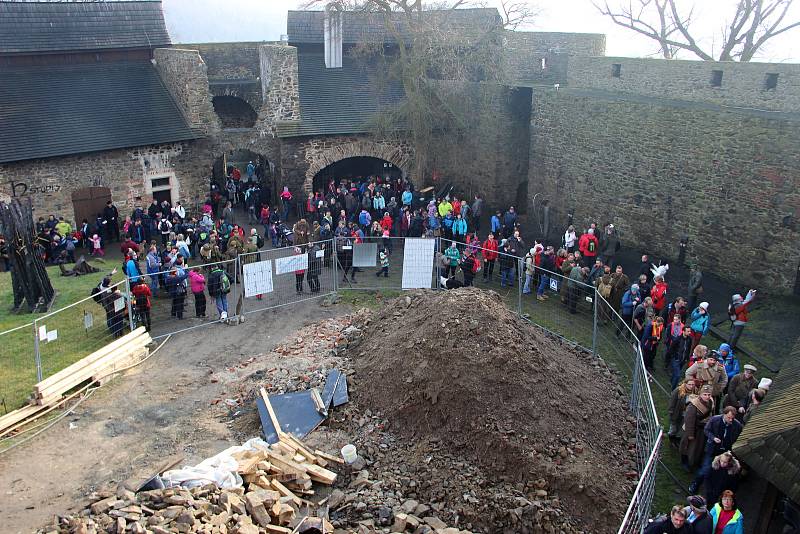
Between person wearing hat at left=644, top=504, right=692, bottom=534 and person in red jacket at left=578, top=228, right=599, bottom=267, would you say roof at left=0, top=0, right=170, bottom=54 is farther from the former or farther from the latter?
person wearing hat at left=644, top=504, right=692, bottom=534

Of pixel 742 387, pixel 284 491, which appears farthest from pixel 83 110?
pixel 742 387

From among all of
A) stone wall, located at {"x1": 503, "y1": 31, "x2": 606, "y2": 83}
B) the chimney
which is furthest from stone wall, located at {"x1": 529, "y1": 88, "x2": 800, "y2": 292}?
the chimney

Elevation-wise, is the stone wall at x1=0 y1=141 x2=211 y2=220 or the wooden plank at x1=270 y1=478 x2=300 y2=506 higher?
the stone wall at x1=0 y1=141 x2=211 y2=220

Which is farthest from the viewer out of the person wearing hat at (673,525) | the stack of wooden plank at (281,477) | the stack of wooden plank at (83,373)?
the stack of wooden plank at (83,373)

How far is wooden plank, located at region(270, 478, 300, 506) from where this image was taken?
29.5ft

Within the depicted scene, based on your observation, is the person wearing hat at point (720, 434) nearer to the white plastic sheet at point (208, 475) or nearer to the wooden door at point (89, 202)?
the white plastic sheet at point (208, 475)

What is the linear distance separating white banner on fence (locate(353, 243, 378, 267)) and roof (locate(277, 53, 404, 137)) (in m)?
7.13

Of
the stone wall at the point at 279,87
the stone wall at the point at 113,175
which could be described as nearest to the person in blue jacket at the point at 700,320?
the stone wall at the point at 279,87

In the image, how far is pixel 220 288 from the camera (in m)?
15.0

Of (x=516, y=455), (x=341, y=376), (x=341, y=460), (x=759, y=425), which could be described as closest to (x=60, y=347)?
(x=341, y=376)

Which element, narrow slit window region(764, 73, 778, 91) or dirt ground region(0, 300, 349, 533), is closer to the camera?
dirt ground region(0, 300, 349, 533)

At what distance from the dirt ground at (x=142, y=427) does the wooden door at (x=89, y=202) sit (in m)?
8.44

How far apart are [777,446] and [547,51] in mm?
23121

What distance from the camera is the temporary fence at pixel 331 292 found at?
13102mm
